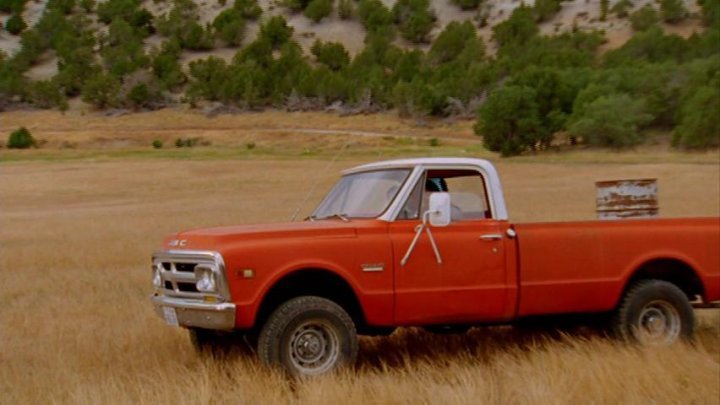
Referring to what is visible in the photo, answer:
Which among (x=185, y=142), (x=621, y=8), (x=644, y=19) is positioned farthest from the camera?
(x=621, y=8)

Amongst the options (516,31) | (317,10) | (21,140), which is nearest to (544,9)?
(516,31)

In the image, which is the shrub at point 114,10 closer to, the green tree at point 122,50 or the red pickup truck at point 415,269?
the green tree at point 122,50

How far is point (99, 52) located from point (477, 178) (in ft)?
363

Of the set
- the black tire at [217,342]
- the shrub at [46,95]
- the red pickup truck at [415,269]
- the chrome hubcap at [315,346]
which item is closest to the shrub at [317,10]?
the shrub at [46,95]

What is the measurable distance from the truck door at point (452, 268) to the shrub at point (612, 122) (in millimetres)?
58377

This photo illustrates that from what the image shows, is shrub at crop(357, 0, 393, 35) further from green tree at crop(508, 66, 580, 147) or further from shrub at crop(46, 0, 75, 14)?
green tree at crop(508, 66, 580, 147)

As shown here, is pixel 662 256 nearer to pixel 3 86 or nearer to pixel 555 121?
pixel 555 121

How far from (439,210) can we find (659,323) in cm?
272

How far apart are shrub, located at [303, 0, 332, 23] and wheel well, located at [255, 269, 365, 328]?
130753 mm

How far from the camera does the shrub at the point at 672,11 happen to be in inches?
4678

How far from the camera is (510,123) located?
6644 cm

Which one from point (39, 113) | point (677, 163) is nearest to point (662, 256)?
point (677, 163)

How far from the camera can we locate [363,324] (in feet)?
28.7

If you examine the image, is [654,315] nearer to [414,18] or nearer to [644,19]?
[644,19]
